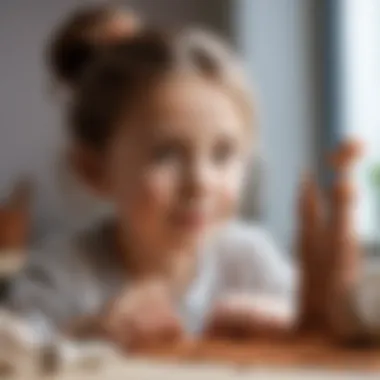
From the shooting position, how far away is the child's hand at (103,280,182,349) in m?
0.89

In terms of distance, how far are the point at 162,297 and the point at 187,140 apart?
0.15m

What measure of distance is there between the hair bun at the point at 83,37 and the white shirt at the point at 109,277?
15 centimetres

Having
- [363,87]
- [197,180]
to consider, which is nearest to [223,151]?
[197,180]

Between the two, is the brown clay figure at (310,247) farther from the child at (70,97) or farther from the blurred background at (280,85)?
the child at (70,97)

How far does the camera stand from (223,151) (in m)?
0.90

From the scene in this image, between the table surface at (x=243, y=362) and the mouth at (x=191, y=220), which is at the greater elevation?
the mouth at (x=191, y=220)

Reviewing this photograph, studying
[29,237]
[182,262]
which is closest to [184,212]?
[182,262]

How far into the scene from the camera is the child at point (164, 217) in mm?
891

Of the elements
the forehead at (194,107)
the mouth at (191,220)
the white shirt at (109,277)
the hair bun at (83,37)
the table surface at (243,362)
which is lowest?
the table surface at (243,362)

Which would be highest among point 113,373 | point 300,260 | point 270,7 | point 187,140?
point 270,7

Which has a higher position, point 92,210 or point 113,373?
point 92,210

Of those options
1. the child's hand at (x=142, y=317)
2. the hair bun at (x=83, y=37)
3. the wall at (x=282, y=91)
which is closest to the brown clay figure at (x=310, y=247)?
the wall at (x=282, y=91)

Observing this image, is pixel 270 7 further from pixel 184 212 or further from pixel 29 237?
pixel 29 237

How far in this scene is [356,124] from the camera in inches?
35.0
